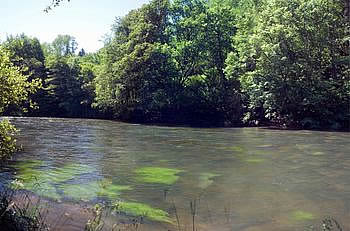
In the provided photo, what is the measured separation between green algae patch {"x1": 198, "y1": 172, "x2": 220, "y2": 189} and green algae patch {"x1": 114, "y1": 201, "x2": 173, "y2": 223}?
10.0 ft

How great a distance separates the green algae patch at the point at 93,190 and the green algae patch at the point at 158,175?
1325 mm

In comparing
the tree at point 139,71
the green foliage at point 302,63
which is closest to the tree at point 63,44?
the tree at point 139,71

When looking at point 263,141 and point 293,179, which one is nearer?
point 293,179

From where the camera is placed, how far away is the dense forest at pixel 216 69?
4112cm

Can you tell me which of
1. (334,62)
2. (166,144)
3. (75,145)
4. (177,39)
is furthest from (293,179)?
(177,39)

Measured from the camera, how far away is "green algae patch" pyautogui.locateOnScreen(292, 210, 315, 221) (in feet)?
33.1

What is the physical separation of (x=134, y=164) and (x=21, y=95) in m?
8.34

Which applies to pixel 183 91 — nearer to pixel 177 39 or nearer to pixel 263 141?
pixel 177 39

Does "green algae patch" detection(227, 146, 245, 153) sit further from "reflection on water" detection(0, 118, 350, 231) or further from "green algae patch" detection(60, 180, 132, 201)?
"green algae patch" detection(60, 180, 132, 201)

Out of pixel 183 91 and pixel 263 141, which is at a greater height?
pixel 183 91

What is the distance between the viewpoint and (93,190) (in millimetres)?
12766

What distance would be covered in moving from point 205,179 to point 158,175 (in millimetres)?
1752

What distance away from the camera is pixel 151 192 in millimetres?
12742

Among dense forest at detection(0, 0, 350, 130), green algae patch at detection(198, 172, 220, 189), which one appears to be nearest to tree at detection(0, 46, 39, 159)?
green algae patch at detection(198, 172, 220, 189)
